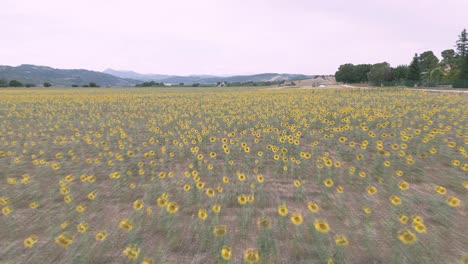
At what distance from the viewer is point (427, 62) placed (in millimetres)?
112188

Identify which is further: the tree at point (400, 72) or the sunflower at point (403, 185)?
the tree at point (400, 72)

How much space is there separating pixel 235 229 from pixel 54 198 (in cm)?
385

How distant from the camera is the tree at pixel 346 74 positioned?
414ft

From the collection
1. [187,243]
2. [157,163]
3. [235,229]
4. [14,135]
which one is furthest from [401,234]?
[14,135]

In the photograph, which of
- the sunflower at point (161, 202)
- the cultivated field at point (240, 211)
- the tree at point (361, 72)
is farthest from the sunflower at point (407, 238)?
the tree at point (361, 72)

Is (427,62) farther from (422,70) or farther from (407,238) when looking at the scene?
(407,238)

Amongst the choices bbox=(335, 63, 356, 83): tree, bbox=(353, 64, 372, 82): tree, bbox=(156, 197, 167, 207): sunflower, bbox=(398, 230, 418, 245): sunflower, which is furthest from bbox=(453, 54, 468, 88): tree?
bbox=(156, 197, 167, 207): sunflower

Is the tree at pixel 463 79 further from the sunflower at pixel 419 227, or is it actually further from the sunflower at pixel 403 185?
the sunflower at pixel 419 227

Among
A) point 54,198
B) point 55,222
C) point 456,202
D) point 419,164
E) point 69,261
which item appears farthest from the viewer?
point 419,164

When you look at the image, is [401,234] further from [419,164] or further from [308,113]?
[308,113]

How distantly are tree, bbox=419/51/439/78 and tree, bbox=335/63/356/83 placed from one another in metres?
25.7

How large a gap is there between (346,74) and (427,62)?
30.2 meters

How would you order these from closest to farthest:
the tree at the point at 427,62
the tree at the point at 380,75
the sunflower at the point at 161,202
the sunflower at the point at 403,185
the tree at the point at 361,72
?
the sunflower at the point at 161,202, the sunflower at the point at 403,185, the tree at the point at 380,75, the tree at the point at 427,62, the tree at the point at 361,72

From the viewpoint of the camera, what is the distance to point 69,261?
366cm
